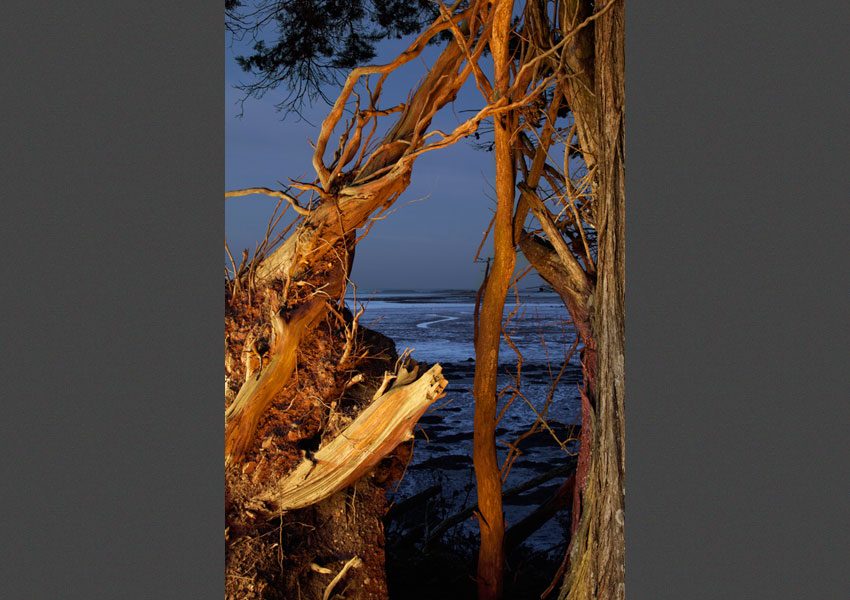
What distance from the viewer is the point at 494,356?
3148 mm

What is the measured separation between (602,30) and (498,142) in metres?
0.65

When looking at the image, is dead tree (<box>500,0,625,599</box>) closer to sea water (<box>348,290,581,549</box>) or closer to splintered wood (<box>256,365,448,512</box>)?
sea water (<box>348,290,581,549</box>)

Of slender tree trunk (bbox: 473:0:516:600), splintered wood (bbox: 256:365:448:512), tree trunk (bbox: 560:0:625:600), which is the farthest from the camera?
slender tree trunk (bbox: 473:0:516:600)

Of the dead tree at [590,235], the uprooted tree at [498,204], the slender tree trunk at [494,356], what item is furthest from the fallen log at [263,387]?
the dead tree at [590,235]

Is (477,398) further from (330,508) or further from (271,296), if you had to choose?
(271,296)

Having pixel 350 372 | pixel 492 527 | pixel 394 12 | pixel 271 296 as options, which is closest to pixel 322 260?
pixel 271 296

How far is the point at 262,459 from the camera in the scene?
3035 millimetres

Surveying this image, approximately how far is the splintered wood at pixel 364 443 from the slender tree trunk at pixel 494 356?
17.1 inches

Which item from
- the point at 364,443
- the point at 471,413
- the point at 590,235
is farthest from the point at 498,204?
the point at 471,413

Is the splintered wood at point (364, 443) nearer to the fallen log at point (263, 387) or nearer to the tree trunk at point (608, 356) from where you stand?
the fallen log at point (263, 387)

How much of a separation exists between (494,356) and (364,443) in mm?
742

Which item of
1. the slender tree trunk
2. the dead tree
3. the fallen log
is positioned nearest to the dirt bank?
the fallen log

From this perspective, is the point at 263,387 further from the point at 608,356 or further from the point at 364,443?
the point at 608,356

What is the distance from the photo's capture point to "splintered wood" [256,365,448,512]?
8.81 feet
